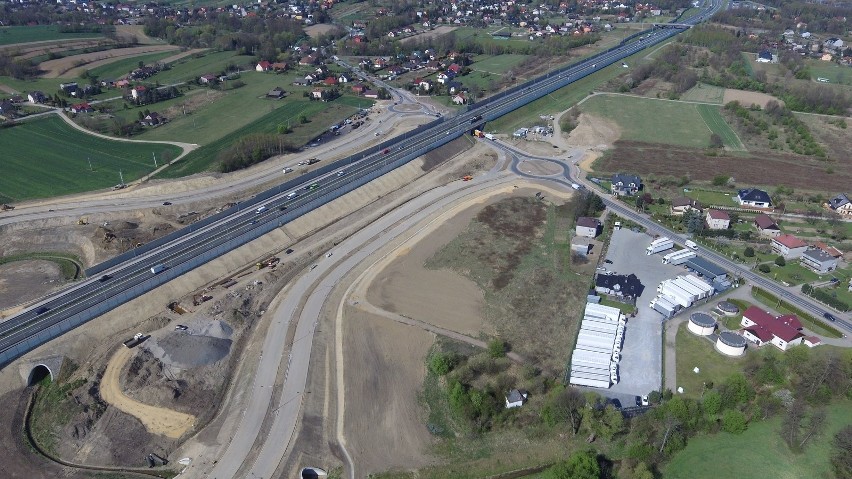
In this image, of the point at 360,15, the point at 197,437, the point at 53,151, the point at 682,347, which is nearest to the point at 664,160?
the point at 682,347

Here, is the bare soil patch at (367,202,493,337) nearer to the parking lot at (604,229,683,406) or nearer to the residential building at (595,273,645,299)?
the residential building at (595,273,645,299)

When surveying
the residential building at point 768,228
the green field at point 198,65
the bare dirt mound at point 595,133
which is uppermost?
the green field at point 198,65

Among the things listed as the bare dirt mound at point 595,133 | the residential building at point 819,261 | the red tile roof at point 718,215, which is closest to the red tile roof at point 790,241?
the residential building at point 819,261

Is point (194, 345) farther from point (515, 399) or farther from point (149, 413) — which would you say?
point (515, 399)

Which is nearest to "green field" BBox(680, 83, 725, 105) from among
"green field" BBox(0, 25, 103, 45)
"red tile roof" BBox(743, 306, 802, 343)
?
"red tile roof" BBox(743, 306, 802, 343)

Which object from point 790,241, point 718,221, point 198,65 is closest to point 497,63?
point 198,65

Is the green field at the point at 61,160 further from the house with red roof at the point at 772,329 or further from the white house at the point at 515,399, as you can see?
the house with red roof at the point at 772,329
